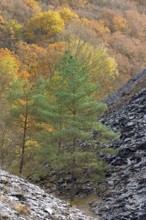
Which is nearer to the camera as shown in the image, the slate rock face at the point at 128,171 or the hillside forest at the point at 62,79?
the slate rock face at the point at 128,171

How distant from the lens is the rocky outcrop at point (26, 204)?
1627 cm

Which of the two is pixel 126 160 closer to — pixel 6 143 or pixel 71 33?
pixel 6 143

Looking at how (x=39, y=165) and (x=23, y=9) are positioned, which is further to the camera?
(x=23, y=9)

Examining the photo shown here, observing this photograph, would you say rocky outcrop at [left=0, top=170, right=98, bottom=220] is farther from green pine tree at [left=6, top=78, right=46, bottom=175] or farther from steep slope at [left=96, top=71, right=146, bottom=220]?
green pine tree at [left=6, top=78, right=46, bottom=175]

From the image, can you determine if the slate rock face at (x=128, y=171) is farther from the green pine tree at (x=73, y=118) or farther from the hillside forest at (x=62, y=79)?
the green pine tree at (x=73, y=118)

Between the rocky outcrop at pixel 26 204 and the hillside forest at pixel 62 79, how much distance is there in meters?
6.56

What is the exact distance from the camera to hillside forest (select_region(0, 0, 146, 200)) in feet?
93.5

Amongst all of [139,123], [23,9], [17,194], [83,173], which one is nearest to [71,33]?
[23,9]

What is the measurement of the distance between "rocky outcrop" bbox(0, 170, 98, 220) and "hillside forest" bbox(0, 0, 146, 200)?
6564 mm

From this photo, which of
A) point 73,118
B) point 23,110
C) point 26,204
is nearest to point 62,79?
point 73,118

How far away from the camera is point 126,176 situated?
28672 millimetres

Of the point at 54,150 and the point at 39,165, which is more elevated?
the point at 54,150

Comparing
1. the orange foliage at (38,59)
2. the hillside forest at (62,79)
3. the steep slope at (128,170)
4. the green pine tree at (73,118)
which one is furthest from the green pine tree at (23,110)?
the orange foliage at (38,59)

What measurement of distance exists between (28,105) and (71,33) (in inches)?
2329
